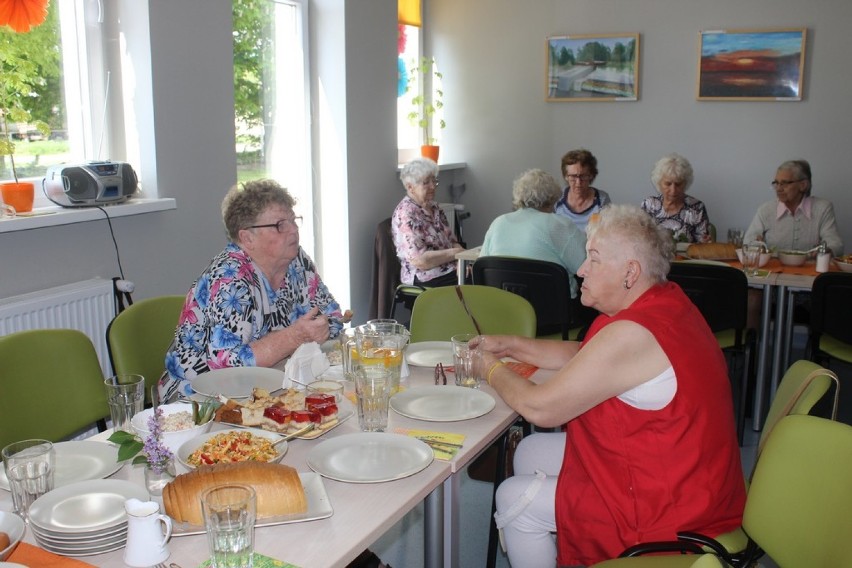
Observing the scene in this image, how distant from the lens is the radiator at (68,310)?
2.89m

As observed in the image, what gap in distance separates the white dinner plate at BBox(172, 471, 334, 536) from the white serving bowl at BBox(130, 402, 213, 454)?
0.27m

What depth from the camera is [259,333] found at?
249cm

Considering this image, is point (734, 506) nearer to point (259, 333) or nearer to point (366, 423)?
point (366, 423)

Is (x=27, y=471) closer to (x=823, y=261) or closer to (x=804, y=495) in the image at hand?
(x=804, y=495)

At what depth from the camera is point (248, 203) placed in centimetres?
254

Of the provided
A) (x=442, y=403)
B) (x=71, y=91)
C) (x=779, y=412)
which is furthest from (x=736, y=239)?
(x=71, y=91)

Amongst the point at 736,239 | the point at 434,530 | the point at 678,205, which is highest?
the point at 678,205

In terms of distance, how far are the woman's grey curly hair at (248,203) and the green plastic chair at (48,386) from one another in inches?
22.1

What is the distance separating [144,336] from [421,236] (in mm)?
2423

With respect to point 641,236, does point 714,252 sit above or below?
below

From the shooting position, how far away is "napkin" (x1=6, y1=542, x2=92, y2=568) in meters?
1.29

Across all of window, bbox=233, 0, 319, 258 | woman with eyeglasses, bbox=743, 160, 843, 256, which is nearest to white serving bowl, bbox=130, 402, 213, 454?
window, bbox=233, 0, 319, 258

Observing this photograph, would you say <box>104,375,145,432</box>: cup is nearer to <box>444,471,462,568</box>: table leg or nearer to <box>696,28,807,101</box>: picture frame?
<box>444,471,462,568</box>: table leg

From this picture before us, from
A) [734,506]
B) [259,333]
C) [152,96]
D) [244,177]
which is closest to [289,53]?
[244,177]
